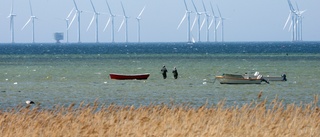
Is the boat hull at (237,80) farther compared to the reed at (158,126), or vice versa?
the boat hull at (237,80)

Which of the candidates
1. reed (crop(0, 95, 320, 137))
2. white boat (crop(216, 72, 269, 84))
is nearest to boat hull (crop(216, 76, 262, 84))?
white boat (crop(216, 72, 269, 84))

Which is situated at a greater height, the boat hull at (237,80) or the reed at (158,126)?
the reed at (158,126)

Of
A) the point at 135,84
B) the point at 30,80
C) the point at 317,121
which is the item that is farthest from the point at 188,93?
the point at 317,121

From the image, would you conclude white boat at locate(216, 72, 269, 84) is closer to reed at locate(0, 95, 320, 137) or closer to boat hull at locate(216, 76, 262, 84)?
boat hull at locate(216, 76, 262, 84)

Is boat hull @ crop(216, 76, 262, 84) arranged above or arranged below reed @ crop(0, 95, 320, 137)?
below

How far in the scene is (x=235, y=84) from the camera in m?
65.0

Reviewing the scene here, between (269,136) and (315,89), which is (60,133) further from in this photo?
(315,89)

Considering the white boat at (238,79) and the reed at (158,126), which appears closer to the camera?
the reed at (158,126)

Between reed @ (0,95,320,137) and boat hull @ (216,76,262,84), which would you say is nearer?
reed @ (0,95,320,137)

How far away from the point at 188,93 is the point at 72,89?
9.92 m

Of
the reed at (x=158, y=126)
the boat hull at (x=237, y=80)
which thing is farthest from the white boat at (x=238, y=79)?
the reed at (x=158, y=126)

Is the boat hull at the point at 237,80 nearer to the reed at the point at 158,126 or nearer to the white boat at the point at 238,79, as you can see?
the white boat at the point at 238,79

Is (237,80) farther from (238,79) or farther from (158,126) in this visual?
(158,126)

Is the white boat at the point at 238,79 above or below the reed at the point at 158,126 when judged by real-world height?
below
